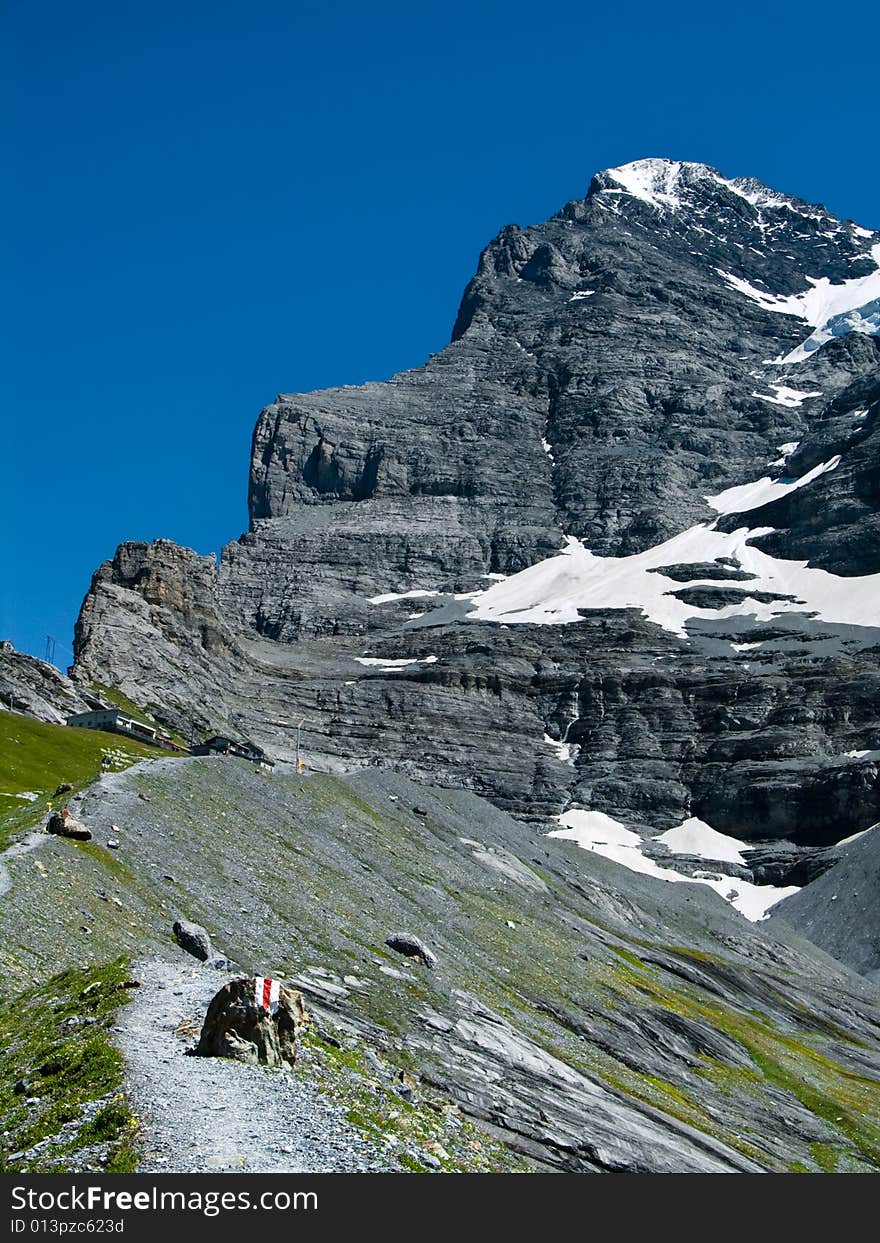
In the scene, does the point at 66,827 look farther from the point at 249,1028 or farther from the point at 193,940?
the point at 249,1028

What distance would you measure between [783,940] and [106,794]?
8657 cm

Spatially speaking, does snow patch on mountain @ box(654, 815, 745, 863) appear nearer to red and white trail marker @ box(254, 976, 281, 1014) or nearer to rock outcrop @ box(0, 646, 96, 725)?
rock outcrop @ box(0, 646, 96, 725)

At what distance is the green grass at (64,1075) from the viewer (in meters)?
19.4

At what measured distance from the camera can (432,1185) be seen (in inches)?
774

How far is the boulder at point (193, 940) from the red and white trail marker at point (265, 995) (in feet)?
54.0

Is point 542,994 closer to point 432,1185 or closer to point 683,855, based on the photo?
point 432,1185

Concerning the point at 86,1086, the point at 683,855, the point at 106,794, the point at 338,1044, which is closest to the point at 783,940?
the point at 683,855

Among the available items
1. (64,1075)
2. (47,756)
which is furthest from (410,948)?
(47,756)

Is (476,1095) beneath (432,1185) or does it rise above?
beneath

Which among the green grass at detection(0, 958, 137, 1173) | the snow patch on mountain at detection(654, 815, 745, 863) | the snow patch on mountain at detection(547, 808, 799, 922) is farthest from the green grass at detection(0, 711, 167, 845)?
the snow patch on mountain at detection(654, 815, 745, 863)

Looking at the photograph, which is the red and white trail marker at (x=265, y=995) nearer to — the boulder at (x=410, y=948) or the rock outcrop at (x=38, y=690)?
the boulder at (x=410, y=948)

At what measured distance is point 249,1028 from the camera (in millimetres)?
24719

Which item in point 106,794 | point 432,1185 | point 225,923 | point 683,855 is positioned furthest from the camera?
point 683,855

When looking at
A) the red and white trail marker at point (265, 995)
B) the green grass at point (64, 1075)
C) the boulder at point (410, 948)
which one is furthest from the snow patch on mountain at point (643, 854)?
the red and white trail marker at point (265, 995)
